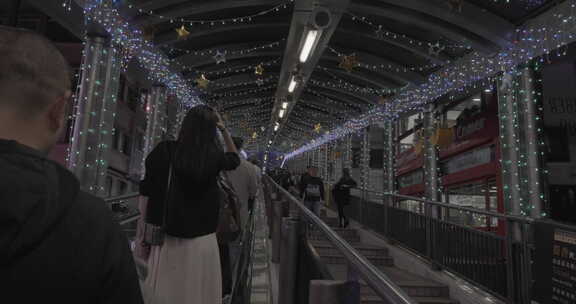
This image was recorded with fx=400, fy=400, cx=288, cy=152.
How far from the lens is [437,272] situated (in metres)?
6.81

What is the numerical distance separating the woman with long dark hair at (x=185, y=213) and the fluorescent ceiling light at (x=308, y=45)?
693cm

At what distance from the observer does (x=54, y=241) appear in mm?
644

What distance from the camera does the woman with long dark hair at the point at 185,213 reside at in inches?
94.7

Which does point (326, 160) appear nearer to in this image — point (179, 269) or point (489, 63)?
point (489, 63)

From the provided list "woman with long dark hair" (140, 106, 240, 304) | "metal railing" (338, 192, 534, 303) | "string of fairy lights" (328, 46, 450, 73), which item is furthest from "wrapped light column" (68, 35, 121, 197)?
"string of fairy lights" (328, 46, 450, 73)

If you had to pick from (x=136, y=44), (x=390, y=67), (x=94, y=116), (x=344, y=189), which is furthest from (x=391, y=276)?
(x=136, y=44)

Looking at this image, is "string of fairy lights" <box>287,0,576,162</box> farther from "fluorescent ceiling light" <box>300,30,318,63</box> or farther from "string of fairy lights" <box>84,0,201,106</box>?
"string of fairy lights" <box>84,0,201,106</box>

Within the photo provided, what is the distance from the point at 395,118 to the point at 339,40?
4151mm

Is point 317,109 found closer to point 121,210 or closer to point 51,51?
point 121,210

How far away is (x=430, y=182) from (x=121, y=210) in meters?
8.82

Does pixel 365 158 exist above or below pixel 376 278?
above

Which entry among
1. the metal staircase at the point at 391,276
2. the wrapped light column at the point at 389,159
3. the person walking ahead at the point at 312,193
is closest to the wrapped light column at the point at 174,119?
the person walking ahead at the point at 312,193

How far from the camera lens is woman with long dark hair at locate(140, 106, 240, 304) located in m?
2.41

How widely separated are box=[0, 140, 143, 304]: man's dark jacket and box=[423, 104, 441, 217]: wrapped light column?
12.3 m
